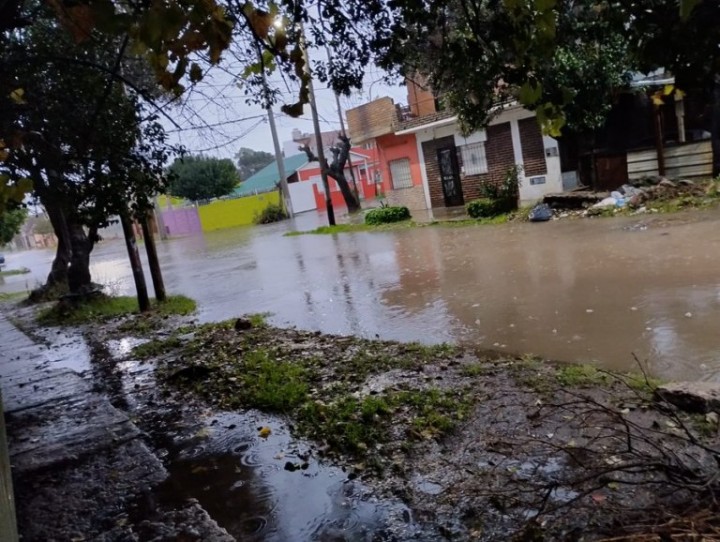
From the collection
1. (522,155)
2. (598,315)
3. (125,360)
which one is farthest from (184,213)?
(598,315)

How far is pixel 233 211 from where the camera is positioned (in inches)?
1601

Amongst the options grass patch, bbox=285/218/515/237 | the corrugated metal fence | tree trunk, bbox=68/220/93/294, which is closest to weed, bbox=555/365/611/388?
tree trunk, bbox=68/220/93/294

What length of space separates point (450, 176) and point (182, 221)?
25.4 meters

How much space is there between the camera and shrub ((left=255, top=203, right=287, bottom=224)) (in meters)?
36.7

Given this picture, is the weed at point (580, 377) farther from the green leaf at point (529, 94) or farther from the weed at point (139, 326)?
the weed at point (139, 326)

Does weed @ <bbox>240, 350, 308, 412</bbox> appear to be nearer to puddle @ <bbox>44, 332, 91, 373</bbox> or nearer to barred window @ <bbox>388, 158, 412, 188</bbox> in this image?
puddle @ <bbox>44, 332, 91, 373</bbox>

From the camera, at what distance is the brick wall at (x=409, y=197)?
79.3ft

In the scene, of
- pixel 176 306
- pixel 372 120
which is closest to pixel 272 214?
pixel 372 120

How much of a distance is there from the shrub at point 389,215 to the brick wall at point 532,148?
4530mm

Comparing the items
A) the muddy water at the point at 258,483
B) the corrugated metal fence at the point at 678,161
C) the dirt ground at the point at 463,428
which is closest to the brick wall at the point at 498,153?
the corrugated metal fence at the point at 678,161

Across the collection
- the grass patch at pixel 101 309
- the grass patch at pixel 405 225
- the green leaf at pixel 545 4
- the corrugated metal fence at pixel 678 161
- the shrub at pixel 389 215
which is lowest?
the grass patch at pixel 101 309

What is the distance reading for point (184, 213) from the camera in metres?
42.2

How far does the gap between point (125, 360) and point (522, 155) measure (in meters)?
15.3

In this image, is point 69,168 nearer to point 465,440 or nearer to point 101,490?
point 101,490
